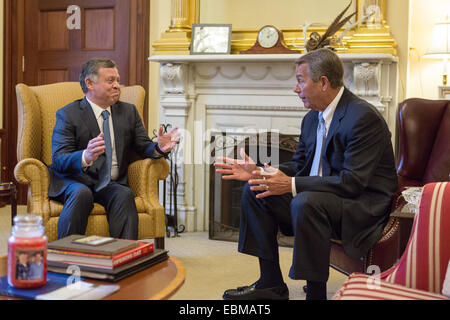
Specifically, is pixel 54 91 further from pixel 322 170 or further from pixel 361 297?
pixel 361 297

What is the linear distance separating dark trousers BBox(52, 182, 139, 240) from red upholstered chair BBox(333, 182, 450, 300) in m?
1.42

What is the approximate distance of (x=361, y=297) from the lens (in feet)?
5.11

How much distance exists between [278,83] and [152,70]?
1049 millimetres

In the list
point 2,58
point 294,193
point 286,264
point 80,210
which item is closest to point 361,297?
point 294,193

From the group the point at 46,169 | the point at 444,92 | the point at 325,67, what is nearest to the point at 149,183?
the point at 46,169

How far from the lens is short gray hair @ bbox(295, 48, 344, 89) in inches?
98.4

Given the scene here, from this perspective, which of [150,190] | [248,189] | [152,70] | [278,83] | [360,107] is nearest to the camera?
[360,107]

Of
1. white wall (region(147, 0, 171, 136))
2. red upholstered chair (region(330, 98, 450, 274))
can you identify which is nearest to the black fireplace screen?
white wall (region(147, 0, 171, 136))

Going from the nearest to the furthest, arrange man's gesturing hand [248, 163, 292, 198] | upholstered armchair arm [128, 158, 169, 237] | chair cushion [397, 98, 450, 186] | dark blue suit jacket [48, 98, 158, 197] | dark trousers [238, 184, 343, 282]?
dark trousers [238, 184, 343, 282]
man's gesturing hand [248, 163, 292, 198]
chair cushion [397, 98, 450, 186]
dark blue suit jacket [48, 98, 158, 197]
upholstered armchair arm [128, 158, 169, 237]

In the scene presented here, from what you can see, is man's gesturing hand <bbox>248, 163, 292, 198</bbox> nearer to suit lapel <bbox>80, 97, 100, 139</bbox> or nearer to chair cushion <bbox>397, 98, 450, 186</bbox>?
chair cushion <bbox>397, 98, 450, 186</bbox>

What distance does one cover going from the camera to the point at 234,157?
13.0 ft

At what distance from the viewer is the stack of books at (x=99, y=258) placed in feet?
5.41

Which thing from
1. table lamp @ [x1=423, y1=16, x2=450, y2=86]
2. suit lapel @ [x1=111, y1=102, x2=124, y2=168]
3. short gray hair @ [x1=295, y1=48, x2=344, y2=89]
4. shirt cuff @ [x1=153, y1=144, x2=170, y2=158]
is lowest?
shirt cuff @ [x1=153, y1=144, x2=170, y2=158]

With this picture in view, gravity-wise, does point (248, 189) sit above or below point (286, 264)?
above
